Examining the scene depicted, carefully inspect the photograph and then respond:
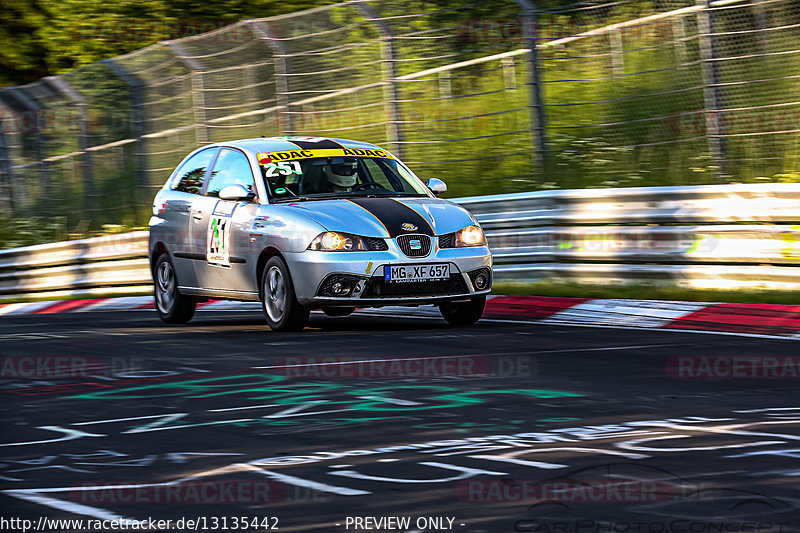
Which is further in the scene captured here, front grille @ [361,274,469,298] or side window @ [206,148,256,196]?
side window @ [206,148,256,196]

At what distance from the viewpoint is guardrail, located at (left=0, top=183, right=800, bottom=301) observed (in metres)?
12.0

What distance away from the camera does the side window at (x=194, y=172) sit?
1316 cm

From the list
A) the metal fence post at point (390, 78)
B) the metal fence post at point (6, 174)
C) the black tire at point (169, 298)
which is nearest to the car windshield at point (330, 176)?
the black tire at point (169, 298)

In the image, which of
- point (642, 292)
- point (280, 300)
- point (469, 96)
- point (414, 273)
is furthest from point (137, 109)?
point (414, 273)

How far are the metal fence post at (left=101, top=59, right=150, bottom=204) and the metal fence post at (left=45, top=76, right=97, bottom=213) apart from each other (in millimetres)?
1185

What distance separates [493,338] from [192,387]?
2.87 m

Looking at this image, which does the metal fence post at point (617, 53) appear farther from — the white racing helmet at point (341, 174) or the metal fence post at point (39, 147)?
the metal fence post at point (39, 147)

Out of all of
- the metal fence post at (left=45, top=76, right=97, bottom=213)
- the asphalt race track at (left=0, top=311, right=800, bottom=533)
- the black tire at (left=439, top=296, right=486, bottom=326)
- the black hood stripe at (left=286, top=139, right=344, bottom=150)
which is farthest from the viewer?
the metal fence post at (left=45, top=76, right=97, bottom=213)

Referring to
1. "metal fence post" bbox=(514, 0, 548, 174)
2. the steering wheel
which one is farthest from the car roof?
"metal fence post" bbox=(514, 0, 548, 174)

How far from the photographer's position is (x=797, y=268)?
1171cm

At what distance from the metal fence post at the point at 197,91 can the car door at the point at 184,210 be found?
5683mm

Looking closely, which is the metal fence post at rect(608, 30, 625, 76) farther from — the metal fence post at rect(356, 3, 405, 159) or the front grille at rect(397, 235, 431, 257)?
the front grille at rect(397, 235, 431, 257)

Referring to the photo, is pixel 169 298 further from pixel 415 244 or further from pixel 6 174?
pixel 6 174

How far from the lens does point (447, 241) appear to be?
11.4 metres
